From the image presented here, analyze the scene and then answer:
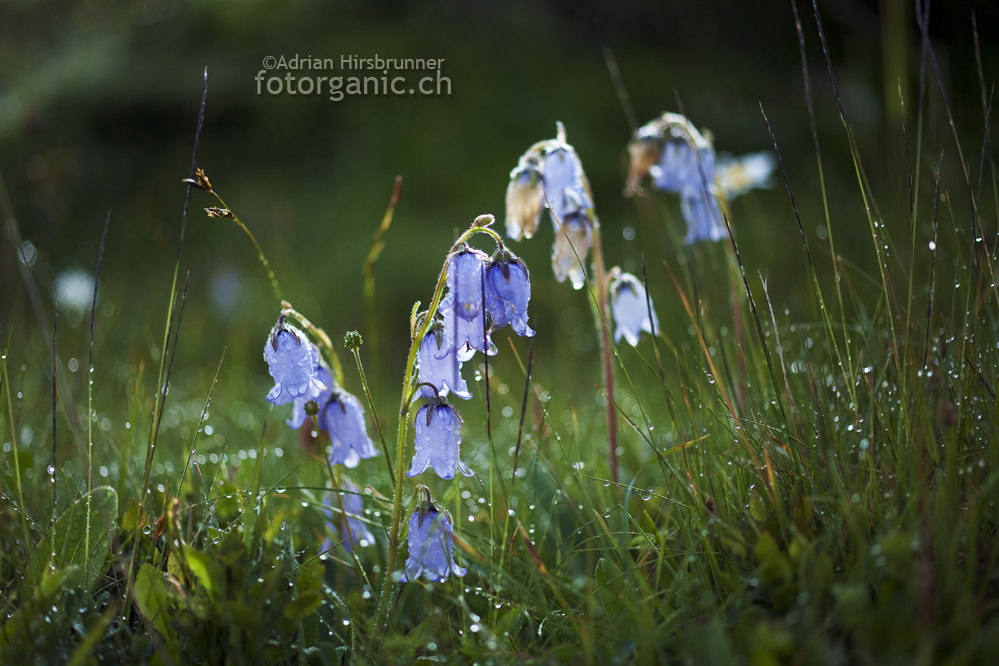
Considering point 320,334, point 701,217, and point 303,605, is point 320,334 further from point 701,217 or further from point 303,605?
point 701,217

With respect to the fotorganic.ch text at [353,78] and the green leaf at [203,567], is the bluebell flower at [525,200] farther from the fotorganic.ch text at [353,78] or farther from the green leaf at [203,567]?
the fotorganic.ch text at [353,78]

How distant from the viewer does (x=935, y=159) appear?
1.81 m

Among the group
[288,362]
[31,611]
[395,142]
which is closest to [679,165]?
[288,362]

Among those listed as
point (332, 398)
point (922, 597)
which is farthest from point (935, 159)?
point (332, 398)

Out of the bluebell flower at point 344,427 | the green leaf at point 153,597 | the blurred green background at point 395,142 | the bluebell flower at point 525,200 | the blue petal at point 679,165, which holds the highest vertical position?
the blurred green background at point 395,142

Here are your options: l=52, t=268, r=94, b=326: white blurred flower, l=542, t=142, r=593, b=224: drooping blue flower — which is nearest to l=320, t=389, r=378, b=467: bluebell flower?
l=542, t=142, r=593, b=224: drooping blue flower

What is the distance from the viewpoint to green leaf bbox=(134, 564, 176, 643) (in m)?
1.16

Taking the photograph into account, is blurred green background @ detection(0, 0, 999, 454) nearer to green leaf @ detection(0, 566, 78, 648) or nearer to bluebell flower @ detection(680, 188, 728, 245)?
bluebell flower @ detection(680, 188, 728, 245)

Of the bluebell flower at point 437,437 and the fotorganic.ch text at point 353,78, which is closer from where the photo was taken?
the bluebell flower at point 437,437

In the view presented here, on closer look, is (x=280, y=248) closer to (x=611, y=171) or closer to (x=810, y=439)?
(x=611, y=171)

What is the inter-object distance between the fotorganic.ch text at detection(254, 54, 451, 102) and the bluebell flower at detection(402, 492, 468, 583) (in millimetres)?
4465

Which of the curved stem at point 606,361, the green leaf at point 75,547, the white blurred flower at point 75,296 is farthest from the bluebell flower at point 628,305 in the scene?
the white blurred flower at point 75,296

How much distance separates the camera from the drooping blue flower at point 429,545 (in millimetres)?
1320

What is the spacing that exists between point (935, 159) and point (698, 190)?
63 centimetres
